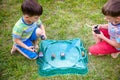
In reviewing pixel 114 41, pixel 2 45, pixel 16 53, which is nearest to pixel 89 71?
pixel 114 41

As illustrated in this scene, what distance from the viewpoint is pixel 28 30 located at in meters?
3.03

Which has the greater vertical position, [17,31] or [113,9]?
[113,9]

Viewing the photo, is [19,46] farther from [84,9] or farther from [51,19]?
[84,9]

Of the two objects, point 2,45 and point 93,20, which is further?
point 93,20

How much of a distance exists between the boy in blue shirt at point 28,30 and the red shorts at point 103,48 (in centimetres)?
62

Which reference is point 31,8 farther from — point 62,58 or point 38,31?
point 62,58

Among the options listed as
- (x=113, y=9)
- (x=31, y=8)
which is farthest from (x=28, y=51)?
(x=113, y=9)

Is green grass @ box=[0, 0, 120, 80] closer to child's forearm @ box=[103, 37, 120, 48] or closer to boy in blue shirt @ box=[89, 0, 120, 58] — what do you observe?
boy in blue shirt @ box=[89, 0, 120, 58]

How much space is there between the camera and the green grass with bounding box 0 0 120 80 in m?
3.05

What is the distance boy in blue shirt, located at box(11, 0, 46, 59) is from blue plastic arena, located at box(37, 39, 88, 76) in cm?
14

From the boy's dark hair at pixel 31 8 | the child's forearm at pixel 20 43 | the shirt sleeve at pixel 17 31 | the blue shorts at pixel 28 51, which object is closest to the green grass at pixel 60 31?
the blue shorts at pixel 28 51

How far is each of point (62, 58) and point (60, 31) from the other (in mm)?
580

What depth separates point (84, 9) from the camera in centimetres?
402

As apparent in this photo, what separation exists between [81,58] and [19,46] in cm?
74
